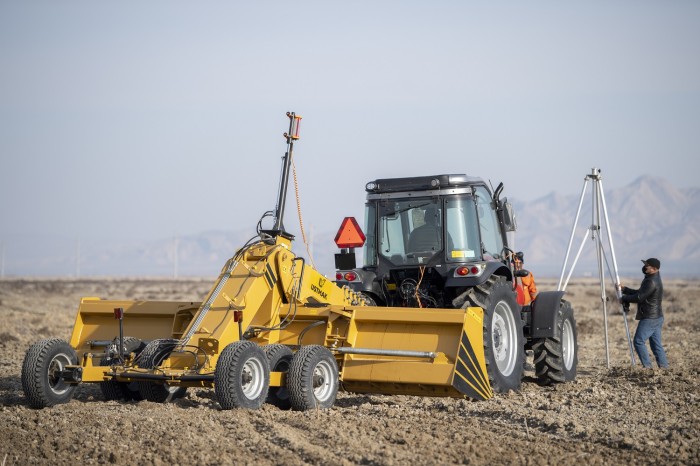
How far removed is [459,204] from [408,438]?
4.25 m

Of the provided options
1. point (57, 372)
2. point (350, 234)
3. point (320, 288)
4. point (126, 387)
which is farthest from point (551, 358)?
point (57, 372)

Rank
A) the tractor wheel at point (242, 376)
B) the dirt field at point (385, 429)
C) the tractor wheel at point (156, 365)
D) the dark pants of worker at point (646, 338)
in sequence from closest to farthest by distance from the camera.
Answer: the dirt field at point (385, 429), the tractor wheel at point (242, 376), the tractor wheel at point (156, 365), the dark pants of worker at point (646, 338)

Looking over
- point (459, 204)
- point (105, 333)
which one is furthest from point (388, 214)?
point (105, 333)

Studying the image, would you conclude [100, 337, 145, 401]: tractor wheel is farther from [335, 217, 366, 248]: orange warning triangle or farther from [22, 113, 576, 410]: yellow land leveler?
[335, 217, 366, 248]: orange warning triangle

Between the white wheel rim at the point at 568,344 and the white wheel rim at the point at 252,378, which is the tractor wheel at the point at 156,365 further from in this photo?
the white wheel rim at the point at 568,344

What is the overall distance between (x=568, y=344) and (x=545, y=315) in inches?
41.0

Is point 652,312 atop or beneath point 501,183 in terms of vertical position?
beneath

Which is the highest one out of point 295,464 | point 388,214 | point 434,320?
point 388,214

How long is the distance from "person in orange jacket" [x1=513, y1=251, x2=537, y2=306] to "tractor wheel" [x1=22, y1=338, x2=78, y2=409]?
19.6 feet

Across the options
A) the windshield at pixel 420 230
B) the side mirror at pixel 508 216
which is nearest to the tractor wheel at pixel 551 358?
the side mirror at pixel 508 216

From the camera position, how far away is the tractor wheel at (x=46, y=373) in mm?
10516

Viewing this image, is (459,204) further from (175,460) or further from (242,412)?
(175,460)

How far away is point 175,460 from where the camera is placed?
826 centimetres

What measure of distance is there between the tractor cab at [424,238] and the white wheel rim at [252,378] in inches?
105
